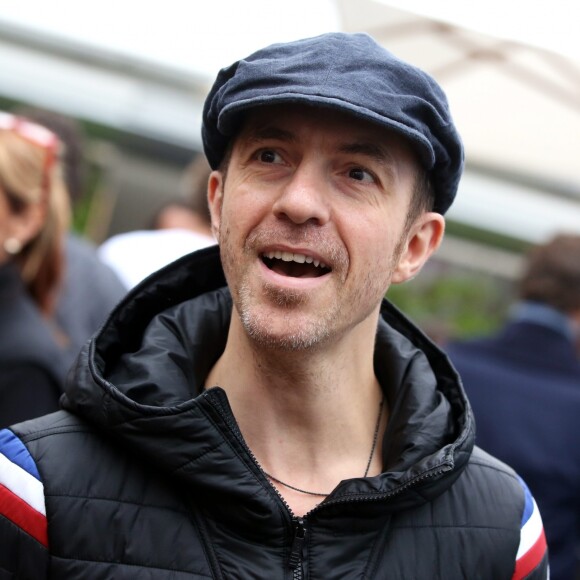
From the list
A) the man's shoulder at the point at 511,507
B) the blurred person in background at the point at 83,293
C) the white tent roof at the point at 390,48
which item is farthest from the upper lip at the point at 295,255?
the white tent roof at the point at 390,48

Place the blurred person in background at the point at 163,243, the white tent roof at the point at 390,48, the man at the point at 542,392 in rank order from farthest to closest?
the white tent roof at the point at 390,48 → the blurred person in background at the point at 163,243 → the man at the point at 542,392

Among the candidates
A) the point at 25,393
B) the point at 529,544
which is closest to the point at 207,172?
the point at 25,393

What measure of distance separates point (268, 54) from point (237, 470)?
0.84 m

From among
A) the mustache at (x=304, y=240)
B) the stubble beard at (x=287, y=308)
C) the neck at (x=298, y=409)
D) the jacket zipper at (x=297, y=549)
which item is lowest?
the jacket zipper at (x=297, y=549)

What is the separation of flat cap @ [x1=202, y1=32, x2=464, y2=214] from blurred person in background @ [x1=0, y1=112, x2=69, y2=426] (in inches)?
42.7

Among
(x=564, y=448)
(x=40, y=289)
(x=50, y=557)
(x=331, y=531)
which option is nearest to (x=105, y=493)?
(x=50, y=557)

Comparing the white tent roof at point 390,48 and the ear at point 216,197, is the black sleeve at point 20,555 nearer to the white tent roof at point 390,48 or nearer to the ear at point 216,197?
the ear at point 216,197

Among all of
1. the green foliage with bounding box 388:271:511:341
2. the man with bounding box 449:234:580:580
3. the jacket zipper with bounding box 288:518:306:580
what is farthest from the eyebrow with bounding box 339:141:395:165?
the green foliage with bounding box 388:271:511:341

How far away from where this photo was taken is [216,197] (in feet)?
8.57

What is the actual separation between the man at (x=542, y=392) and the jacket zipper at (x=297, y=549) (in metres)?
2.04

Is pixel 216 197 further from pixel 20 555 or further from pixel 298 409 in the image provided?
pixel 20 555

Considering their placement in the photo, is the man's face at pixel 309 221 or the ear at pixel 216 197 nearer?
the man's face at pixel 309 221

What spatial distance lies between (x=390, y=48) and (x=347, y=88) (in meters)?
3.92

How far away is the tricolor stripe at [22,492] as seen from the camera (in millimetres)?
2156
